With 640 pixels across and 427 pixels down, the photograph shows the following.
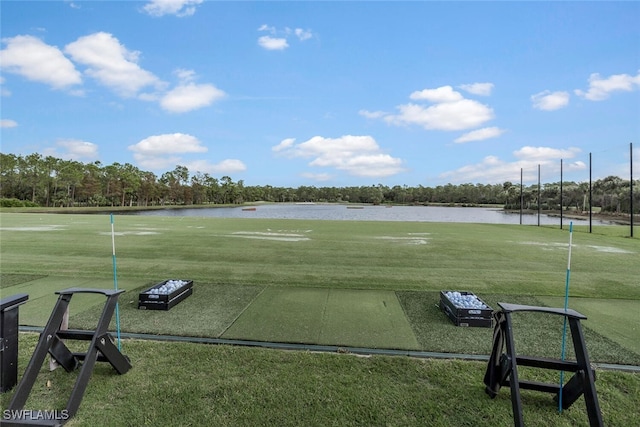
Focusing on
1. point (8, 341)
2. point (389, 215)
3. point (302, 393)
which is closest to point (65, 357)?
point (8, 341)

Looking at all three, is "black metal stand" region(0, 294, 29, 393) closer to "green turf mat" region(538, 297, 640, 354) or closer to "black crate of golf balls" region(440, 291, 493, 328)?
"black crate of golf balls" region(440, 291, 493, 328)

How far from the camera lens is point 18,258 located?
816cm

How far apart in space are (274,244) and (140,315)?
6.77m

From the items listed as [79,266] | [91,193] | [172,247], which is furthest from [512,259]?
[91,193]

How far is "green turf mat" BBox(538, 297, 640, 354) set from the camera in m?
3.97

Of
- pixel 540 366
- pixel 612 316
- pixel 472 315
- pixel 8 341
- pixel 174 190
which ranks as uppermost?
pixel 174 190

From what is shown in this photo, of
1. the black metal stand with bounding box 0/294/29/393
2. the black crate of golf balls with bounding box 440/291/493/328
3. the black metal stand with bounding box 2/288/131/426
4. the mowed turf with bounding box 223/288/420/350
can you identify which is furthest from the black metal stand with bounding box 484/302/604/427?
the black metal stand with bounding box 0/294/29/393

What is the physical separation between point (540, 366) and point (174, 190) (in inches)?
3381

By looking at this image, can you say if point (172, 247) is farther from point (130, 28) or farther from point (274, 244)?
point (130, 28)

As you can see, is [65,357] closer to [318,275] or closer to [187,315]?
[187,315]

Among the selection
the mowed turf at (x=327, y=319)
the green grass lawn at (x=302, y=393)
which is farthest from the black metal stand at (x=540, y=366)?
the mowed turf at (x=327, y=319)

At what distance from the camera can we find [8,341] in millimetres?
2656

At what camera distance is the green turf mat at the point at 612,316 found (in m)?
3.97

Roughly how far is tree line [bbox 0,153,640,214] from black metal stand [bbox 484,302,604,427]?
26.0 metres
